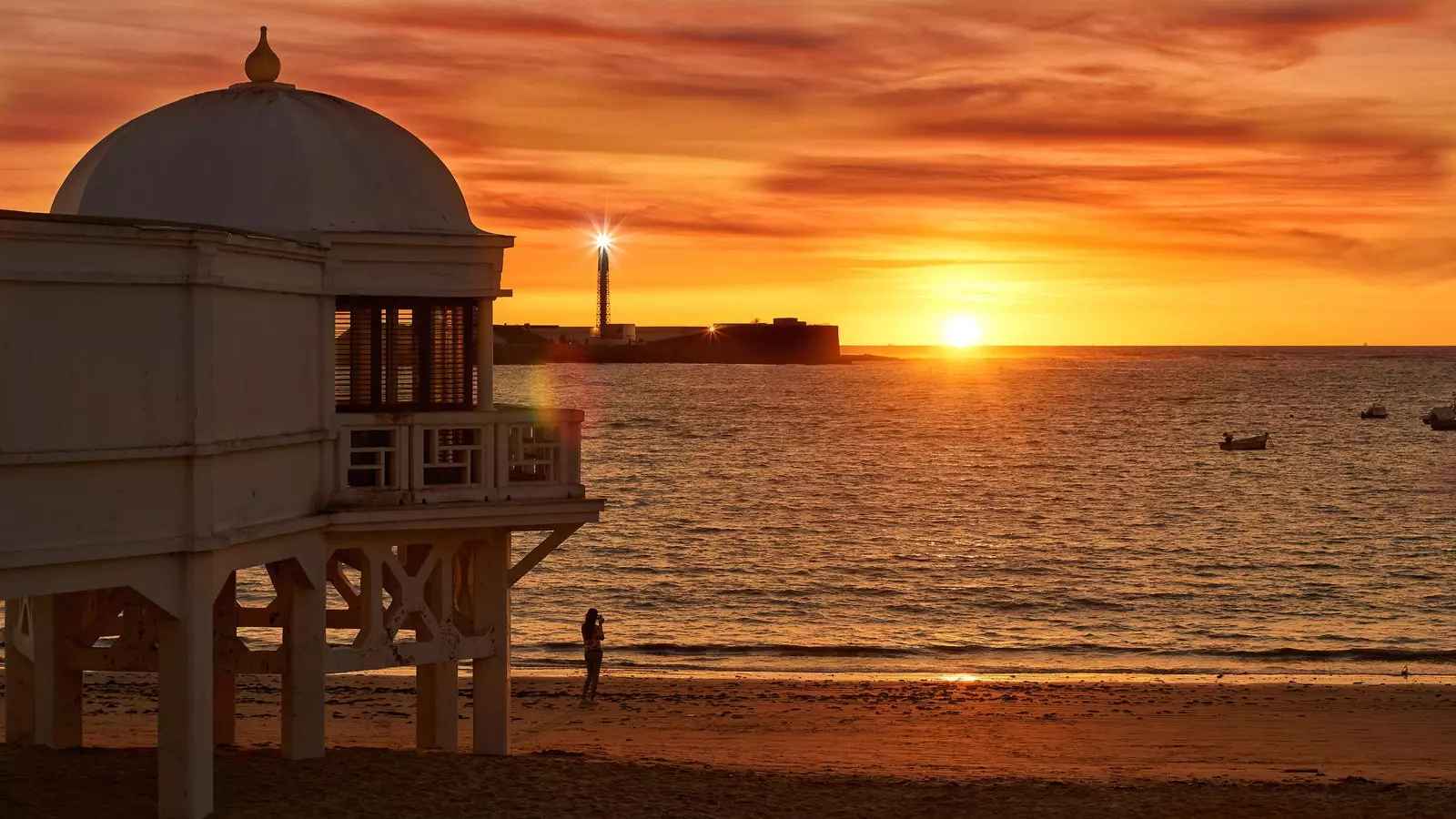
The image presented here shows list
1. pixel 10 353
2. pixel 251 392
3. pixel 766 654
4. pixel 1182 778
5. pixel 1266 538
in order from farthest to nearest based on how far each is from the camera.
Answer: pixel 1266 538, pixel 766 654, pixel 1182 778, pixel 251 392, pixel 10 353

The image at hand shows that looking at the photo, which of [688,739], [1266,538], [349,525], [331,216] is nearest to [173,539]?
[349,525]

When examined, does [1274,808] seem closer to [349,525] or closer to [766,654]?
[349,525]

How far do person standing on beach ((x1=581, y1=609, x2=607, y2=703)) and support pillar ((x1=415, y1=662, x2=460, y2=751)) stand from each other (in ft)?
28.0

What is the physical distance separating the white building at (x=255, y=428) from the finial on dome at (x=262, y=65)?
0.02 metres

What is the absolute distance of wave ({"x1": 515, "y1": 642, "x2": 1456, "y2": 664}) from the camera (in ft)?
121

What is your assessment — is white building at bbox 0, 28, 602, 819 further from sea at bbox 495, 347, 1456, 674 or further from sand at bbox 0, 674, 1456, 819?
sea at bbox 495, 347, 1456, 674

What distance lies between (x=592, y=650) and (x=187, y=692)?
1574 cm

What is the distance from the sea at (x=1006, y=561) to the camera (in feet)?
124

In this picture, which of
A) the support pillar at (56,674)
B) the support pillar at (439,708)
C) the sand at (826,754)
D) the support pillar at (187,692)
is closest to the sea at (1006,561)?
the sand at (826,754)

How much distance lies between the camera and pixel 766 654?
37312mm

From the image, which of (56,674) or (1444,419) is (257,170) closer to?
(56,674)

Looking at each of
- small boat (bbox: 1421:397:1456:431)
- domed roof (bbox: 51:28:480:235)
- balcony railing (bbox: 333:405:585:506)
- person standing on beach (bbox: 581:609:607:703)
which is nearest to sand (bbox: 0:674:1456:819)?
person standing on beach (bbox: 581:609:607:703)

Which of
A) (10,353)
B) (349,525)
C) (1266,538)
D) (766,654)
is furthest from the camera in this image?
(1266,538)

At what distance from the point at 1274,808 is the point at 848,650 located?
2040 cm
